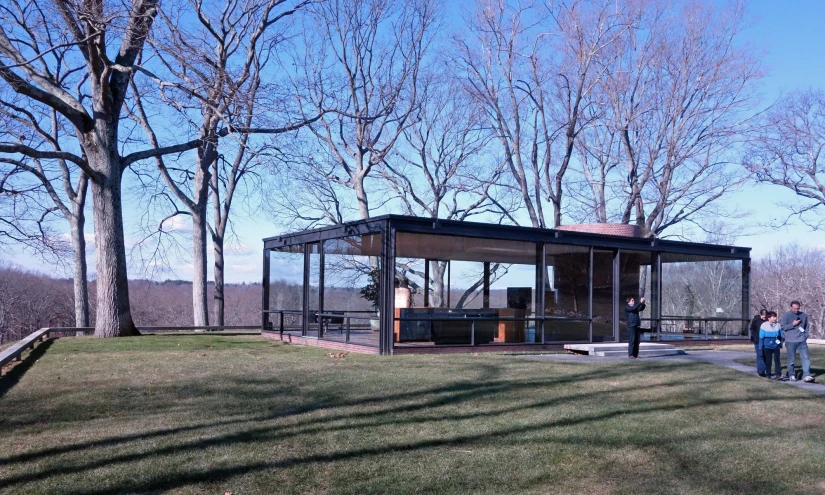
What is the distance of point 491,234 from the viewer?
1812cm

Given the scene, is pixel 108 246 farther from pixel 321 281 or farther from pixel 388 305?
pixel 388 305

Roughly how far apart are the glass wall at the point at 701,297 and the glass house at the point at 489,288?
0.04 metres

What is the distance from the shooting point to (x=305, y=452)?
281 inches

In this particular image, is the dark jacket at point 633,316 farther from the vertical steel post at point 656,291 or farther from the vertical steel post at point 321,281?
the vertical steel post at point 321,281

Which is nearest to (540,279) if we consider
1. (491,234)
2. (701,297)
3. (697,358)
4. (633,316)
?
(491,234)

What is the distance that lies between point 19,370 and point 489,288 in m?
11.9

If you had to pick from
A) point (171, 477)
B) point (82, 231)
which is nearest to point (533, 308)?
point (171, 477)

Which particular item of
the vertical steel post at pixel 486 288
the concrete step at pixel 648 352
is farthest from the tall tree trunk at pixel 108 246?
the concrete step at pixel 648 352

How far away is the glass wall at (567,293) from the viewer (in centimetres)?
1959

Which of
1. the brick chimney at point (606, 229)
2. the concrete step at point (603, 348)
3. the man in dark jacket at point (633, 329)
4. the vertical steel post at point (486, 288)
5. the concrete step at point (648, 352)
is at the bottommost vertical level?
the concrete step at point (648, 352)

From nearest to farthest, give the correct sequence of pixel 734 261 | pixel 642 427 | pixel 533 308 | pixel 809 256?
pixel 642 427
pixel 533 308
pixel 734 261
pixel 809 256

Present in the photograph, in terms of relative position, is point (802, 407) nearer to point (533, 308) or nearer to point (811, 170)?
point (533, 308)

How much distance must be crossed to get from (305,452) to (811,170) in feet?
110

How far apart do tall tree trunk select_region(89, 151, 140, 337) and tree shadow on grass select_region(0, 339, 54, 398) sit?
8.72 ft
